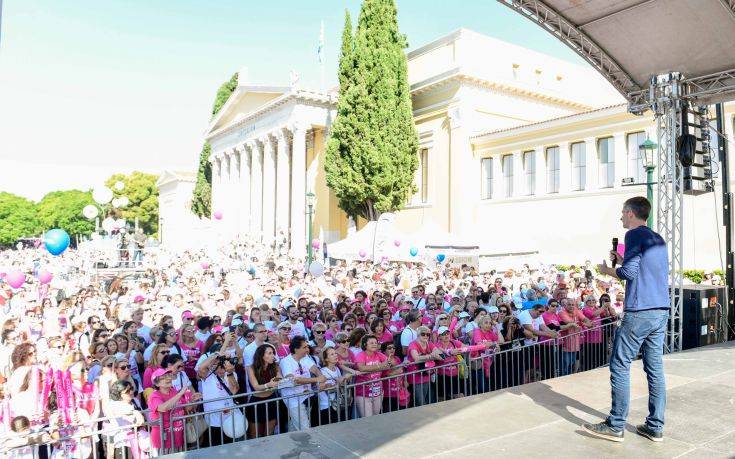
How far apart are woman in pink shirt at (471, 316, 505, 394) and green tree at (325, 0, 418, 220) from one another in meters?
23.2

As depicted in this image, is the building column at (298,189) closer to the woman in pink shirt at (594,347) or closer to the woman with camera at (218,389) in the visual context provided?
the woman in pink shirt at (594,347)

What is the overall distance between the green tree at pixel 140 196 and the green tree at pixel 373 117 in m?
62.3

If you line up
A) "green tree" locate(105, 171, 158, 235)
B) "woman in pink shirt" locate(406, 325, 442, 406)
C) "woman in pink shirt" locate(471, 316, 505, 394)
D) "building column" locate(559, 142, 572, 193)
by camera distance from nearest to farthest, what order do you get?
"woman in pink shirt" locate(406, 325, 442, 406) → "woman in pink shirt" locate(471, 316, 505, 394) → "building column" locate(559, 142, 572, 193) → "green tree" locate(105, 171, 158, 235)

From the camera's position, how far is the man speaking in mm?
4359

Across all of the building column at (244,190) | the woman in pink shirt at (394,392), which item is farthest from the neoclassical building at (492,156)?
the woman in pink shirt at (394,392)

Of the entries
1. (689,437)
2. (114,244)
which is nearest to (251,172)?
(114,244)

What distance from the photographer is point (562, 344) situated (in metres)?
9.44

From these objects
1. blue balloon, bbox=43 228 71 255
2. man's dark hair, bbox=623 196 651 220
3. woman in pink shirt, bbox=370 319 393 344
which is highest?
man's dark hair, bbox=623 196 651 220

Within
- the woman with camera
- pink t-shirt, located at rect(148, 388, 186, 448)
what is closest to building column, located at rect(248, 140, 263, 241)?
the woman with camera

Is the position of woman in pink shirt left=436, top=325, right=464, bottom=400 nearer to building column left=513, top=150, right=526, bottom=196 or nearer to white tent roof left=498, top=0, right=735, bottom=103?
white tent roof left=498, top=0, right=735, bottom=103

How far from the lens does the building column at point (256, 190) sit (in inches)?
1852

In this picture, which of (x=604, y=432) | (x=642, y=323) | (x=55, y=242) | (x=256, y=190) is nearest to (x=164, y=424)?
(x=604, y=432)

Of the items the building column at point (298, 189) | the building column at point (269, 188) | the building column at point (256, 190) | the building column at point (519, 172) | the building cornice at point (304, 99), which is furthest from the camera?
the building column at point (256, 190)

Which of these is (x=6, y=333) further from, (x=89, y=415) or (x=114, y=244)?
(x=114, y=244)
